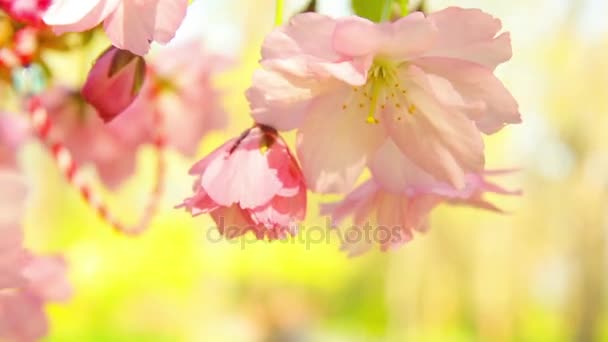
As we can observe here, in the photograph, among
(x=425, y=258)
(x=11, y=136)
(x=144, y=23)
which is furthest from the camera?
(x=425, y=258)

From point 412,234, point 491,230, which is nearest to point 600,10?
point 491,230

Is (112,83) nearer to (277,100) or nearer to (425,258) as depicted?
(277,100)

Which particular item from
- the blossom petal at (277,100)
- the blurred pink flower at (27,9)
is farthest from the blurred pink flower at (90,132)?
the blossom petal at (277,100)

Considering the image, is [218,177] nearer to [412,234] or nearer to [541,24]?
[412,234]

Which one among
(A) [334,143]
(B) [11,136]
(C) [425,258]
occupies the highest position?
(A) [334,143]

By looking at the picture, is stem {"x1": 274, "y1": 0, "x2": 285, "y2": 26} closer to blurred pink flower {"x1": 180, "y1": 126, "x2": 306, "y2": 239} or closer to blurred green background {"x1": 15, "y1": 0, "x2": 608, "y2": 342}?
blurred pink flower {"x1": 180, "y1": 126, "x2": 306, "y2": 239}

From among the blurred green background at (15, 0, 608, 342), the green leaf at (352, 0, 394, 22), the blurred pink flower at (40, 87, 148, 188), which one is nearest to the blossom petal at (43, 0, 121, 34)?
the green leaf at (352, 0, 394, 22)

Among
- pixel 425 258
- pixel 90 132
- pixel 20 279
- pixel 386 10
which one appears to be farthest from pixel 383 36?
pixel 425 258

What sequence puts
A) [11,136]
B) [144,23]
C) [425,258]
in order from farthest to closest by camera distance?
1. [425,258]
2. [11,136]
3. [144,23]
